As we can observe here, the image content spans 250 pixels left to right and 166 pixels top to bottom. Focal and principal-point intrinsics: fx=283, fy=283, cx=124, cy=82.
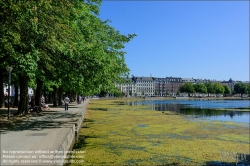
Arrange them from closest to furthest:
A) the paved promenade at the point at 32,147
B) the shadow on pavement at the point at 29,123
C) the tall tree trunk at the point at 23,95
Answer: the paved promenade at the point at 32,147, the shadow on pavement at the point at 29,123, the tall tree trunk at the point at 23,95

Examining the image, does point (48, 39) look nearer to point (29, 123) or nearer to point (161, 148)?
point (29, 123)

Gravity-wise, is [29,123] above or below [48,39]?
below

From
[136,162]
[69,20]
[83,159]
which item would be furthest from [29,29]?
[136,162]

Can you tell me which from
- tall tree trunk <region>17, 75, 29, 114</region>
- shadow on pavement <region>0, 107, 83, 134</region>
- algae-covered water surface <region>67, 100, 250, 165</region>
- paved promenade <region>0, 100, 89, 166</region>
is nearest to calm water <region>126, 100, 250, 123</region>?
algae-covered water surface <region>67, 100, 250, 165</region>

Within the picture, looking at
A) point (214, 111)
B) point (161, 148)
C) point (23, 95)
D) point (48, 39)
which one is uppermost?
point (48, 39)

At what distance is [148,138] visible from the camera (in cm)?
2175

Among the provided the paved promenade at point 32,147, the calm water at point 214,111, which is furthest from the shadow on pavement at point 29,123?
the calm water at point 214,111

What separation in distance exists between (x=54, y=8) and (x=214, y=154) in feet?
45.5

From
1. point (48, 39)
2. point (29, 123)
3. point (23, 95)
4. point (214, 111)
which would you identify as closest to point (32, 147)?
point (48, 39)

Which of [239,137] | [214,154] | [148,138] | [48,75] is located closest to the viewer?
[214,154]

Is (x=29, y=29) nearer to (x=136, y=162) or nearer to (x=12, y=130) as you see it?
(x=12, y=130)

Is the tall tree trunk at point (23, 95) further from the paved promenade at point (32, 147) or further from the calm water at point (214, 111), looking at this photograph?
the calm water at point (214, 111)

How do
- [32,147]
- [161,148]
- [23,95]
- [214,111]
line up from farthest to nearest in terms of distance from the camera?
[214,111] → [23,95] → [161,148] → [32,147]

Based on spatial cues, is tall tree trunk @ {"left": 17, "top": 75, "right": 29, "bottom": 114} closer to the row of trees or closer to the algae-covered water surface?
the row of trees
